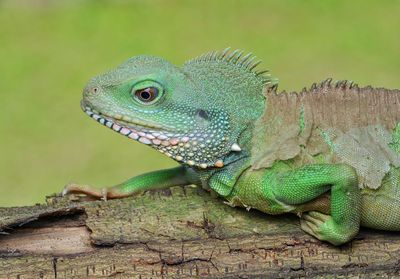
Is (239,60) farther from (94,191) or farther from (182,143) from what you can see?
(94,191)

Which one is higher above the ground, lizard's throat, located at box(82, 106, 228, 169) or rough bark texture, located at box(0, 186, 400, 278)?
lizard's throat, located at box(82, 106, 228, 169)

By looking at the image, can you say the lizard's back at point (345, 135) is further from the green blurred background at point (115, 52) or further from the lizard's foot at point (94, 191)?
the green blurred background at point (115, 52)

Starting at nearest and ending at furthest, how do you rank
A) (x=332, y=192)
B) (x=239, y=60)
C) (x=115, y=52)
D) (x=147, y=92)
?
(x=332, y=192) < (x=147, y=92) < (x=239, y=60) < (x=115, y=52)

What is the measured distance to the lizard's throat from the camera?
11.1 ft

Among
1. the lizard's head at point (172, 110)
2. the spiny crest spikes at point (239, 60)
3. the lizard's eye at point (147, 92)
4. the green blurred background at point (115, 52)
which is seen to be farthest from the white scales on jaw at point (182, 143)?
the green blurred background at point (115, 52)

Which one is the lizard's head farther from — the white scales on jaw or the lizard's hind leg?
the lizard's hind leg

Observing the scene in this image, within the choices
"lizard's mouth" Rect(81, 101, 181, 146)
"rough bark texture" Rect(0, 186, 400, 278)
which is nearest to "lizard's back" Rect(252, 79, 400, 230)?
"rough bark texture" Rect(0, 186, 400, 278)

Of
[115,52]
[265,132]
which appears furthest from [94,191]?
[115,52]

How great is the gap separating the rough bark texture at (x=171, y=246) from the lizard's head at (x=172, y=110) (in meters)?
0.30

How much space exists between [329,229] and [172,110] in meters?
0.83

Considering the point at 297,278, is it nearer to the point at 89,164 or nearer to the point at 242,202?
the point at 242,202

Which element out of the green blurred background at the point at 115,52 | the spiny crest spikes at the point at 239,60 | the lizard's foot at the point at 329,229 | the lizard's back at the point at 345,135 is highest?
the green blurred background at the point at 115,52

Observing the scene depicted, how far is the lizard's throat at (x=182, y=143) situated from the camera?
133 inches

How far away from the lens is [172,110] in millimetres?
3363
